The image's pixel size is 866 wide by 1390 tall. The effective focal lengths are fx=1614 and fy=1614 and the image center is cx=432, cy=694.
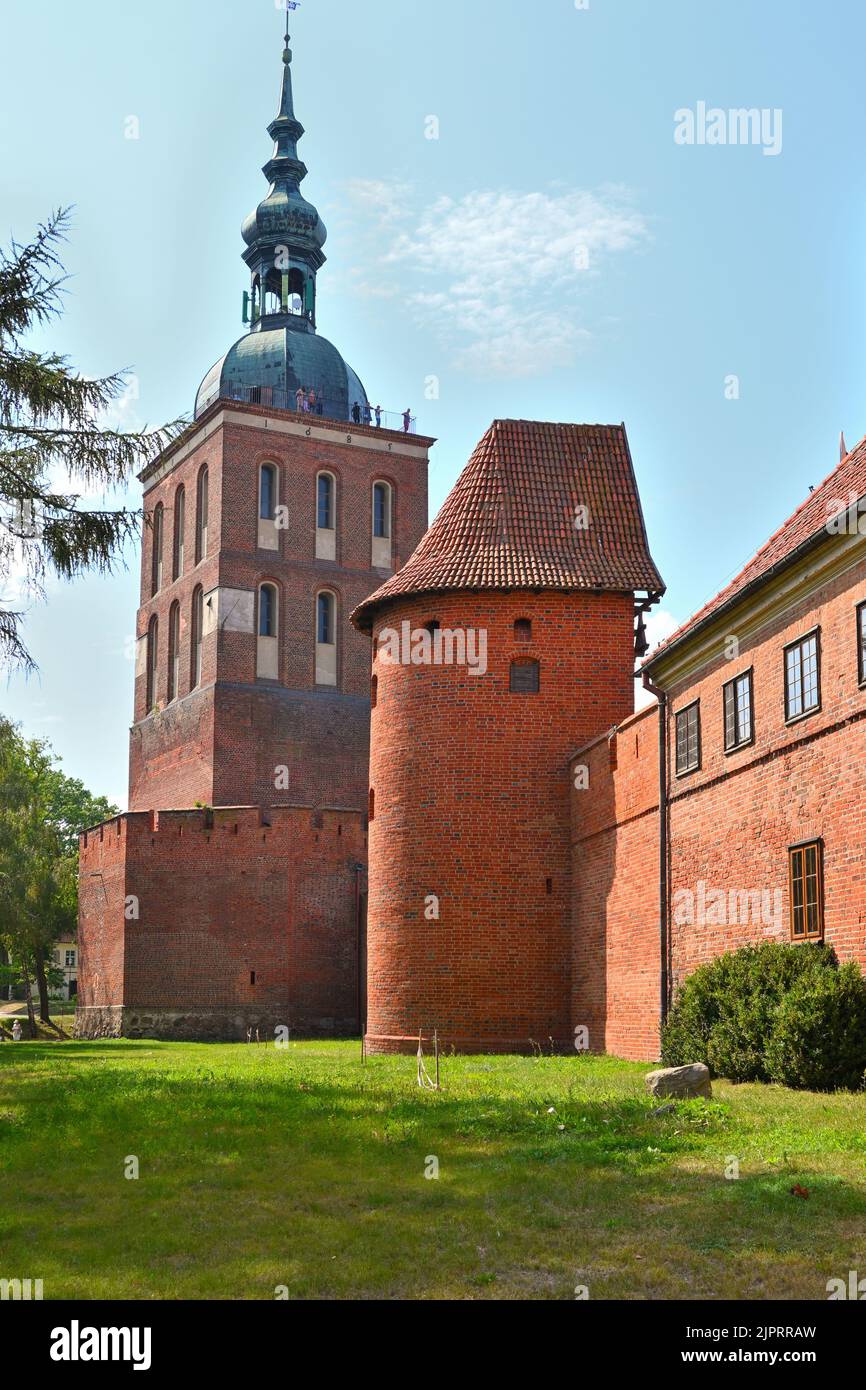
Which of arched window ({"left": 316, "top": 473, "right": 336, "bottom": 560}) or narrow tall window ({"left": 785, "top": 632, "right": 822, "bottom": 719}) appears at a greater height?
arched window ({"left": 316, "top": 473, "right": 336, "bottom": 560})

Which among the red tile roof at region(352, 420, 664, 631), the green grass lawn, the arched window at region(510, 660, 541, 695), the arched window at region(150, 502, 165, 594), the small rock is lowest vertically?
the green grass lawn

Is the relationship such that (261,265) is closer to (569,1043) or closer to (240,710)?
(240,710)

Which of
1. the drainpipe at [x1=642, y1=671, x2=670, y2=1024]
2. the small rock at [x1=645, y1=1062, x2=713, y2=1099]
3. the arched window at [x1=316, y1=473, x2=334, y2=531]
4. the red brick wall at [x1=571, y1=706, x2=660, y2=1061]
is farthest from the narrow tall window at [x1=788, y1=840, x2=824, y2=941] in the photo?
the arched window at [x1=316, y1=473, x2=334, y2=531]

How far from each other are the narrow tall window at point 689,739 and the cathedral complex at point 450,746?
0.18 feet

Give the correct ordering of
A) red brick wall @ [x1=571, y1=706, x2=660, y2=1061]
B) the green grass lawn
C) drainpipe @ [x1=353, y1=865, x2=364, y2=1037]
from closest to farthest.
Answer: the green grass lawn, red brick wall @ [x1=571, y1=706, x2=660, y2=1061], drainpipe @ [x1=353, y1=865, x2=364, y2=1037]

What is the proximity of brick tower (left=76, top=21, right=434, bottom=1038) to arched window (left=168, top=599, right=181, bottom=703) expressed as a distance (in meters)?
0.08

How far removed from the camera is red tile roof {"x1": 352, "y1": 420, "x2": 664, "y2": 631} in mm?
24094

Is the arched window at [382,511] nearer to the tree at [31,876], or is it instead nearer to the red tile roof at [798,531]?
the tree at [31,876]

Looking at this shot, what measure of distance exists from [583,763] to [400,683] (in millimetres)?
3182

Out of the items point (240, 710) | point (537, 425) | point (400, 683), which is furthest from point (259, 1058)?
point (240, 710)

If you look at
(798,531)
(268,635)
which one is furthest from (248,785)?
(798,531)

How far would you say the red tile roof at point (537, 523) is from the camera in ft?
79.0

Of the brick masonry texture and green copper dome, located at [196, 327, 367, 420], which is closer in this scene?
the brick masonry texture

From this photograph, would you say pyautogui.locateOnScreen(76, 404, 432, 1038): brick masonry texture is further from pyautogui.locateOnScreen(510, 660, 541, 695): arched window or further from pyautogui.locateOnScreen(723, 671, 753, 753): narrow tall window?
pyautogui.locateOnScreen(723, 671, 753, 753): narrow tall window
